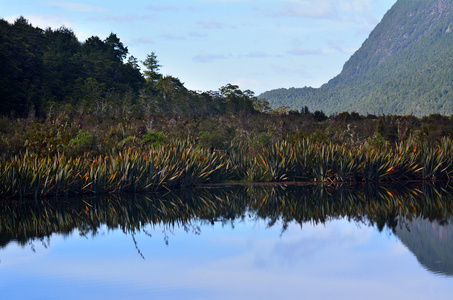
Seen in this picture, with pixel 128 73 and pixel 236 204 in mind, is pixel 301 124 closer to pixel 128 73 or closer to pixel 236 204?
pixel 236 204

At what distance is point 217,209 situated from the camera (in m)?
14.0

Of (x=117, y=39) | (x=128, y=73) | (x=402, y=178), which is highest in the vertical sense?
(x=117, y=39)

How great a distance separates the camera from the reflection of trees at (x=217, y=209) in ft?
39.1

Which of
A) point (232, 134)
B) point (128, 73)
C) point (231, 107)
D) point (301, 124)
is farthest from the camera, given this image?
point (128, 73)

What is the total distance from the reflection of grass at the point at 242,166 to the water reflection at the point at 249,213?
0.92 m

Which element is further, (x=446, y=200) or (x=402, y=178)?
(x=402, y=178)

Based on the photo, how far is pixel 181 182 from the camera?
60.5ft

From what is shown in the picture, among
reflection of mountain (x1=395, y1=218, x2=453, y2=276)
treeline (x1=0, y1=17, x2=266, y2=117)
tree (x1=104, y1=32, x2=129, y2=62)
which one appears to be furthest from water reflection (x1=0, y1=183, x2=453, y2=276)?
tree (x1=104, y1=32, x2=129, y2=62)

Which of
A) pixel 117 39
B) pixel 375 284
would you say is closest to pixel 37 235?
pixel 375 284

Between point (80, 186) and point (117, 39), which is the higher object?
point (117, 39)

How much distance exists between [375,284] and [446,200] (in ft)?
27.4

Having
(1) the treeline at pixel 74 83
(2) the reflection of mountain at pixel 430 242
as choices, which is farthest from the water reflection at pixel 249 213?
(1) the treeline at pixel 74 83

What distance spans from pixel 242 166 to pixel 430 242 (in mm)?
11073

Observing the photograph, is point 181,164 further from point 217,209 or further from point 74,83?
point 74,83
